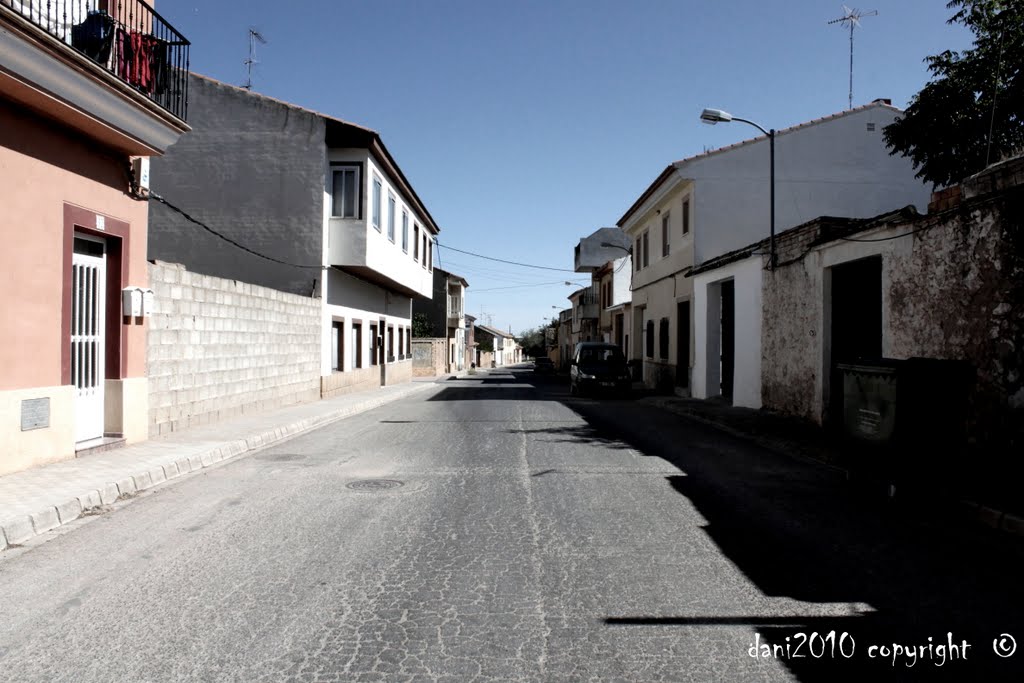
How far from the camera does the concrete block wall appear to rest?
1101 centimetres

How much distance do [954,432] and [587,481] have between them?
12.3 ft

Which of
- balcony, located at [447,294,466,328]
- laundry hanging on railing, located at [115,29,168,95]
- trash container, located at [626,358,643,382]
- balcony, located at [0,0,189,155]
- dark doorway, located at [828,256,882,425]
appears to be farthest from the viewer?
balcony, located at [447,294,466,328]

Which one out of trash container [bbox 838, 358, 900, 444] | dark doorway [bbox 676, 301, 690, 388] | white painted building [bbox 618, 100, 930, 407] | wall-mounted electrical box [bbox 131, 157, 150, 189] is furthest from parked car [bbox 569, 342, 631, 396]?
wall-mounted electrical box [bbox 131, 157, 150, 189]

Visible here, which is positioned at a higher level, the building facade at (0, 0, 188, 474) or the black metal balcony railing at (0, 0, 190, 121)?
the black metal balcony railing at (0, 0, 190, 121)

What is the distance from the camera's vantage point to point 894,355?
10711 mm

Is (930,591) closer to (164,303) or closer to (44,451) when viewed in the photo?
(44,451)

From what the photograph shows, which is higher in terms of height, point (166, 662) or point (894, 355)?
point (894, 355)

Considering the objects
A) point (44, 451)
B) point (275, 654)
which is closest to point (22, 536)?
point (44, 451)

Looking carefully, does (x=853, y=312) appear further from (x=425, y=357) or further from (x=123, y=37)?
(x=425, y=357)

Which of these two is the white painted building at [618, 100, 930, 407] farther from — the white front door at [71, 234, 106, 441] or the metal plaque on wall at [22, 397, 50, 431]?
the metal plaque on wall at [22, 397, 50, 431]

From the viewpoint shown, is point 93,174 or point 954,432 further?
point 93,174

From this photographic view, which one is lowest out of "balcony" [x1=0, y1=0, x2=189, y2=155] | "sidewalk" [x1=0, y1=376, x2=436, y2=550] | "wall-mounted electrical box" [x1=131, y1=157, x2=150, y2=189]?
"sidewalk" [x1=0, y1=376, x2=436, y2=550]

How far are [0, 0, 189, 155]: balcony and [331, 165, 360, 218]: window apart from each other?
902 cm

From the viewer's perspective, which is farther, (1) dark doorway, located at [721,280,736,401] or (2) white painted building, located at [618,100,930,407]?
(2) white painted building, located at [618,100,930,407]
